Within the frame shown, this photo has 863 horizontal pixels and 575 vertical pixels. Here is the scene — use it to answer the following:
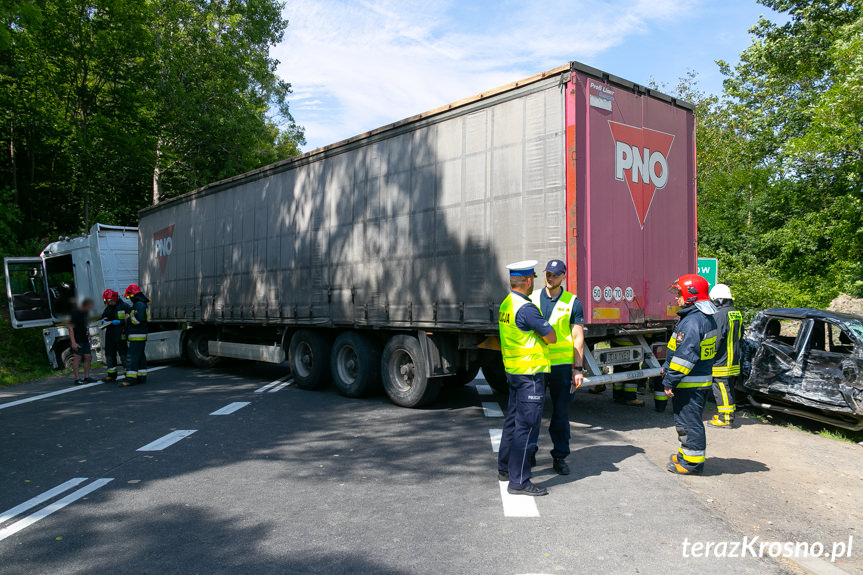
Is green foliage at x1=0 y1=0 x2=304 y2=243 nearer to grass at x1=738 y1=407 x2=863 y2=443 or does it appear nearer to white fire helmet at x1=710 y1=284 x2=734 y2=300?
white fire helmet at x1=710 y1=284 x2=734 y2=300

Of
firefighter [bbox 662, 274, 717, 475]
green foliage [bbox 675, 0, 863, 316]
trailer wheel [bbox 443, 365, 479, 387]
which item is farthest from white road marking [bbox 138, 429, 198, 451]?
green foliage [bbox 675, 0, 863, 316]

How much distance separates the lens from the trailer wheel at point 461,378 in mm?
9516

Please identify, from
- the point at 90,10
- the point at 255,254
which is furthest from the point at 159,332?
the point at 90,10

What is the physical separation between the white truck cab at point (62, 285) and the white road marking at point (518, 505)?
12129mm

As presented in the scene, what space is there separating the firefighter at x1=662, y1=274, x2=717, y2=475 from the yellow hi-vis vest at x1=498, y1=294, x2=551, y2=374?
1.31 meters

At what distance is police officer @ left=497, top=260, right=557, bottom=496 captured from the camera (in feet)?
15.6

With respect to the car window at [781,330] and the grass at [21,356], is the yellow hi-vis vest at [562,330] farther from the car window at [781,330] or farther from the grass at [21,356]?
the grass at [21,356]

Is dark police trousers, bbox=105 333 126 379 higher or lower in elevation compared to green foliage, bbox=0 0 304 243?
lower

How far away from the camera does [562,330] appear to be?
5.40 metres

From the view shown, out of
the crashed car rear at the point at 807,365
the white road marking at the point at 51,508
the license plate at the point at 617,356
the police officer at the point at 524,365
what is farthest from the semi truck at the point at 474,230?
the white road marking at the point at 51,508

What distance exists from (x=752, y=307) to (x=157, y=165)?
20.7m

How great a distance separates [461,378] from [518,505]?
5589mm

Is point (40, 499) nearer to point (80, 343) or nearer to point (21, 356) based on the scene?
point (80, 343)

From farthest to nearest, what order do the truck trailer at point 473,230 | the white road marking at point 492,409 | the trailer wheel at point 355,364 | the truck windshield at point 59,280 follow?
the truck windshield at point 59,280 → the trailer wheel at point 355,364 → the white road marking at point 492,409 → the truck trailer at point 473,230
